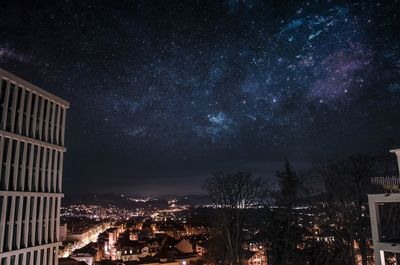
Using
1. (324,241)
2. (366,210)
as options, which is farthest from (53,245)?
(366,210)

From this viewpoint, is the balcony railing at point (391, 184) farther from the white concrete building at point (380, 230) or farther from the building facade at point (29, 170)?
the building facade at point (29, 170)

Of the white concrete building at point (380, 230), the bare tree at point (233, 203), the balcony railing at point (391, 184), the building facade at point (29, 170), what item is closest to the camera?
the white concrete building at point (380, 230)

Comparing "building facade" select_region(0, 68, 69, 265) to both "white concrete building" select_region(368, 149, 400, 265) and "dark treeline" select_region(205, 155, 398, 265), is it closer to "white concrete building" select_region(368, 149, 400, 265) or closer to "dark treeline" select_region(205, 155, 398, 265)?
"dark treeline" select_region(205, 155, 398, 265)

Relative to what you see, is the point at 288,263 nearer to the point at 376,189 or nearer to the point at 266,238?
the point at 266,238

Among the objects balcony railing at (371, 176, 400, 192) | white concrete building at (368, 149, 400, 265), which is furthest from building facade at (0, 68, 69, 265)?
balcony railing at (371, 176, 400, 192)

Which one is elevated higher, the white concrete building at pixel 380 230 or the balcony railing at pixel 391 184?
the balcony railing at pixel 391 184

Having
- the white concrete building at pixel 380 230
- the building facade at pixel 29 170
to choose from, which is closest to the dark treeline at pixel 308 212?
the white concrete building at pixel 380 230
